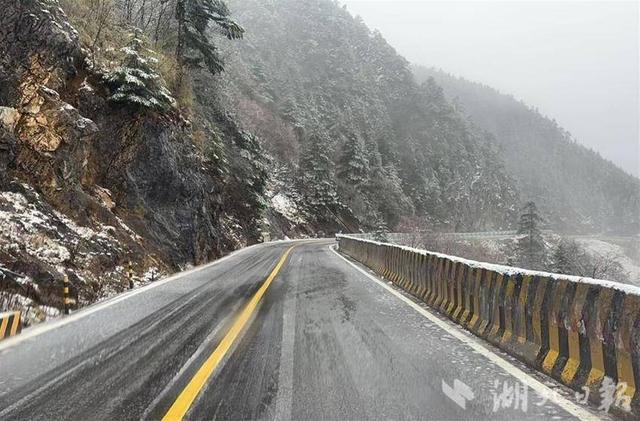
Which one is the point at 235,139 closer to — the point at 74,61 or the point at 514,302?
the point at 74,61

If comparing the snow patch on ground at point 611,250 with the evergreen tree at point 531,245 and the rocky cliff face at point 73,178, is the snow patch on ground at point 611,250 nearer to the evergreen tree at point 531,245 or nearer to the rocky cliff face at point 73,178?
the evergreen tree at point 531,245

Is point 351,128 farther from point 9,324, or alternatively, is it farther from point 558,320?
point 558,320

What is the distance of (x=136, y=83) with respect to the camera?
647 inches

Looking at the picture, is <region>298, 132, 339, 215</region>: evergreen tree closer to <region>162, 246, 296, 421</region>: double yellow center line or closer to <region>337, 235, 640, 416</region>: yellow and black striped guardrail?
<region>162, 246, 296, 421</region>: double yellow center line

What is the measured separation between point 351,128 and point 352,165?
15.5 meters

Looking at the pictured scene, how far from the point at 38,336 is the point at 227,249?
2058cm

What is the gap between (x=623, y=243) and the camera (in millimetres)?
105062

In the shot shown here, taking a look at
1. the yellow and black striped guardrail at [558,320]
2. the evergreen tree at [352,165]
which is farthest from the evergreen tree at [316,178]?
the yellow and black striped guardrail at [558,320]

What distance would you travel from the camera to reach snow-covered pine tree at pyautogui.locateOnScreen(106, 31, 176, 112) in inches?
638

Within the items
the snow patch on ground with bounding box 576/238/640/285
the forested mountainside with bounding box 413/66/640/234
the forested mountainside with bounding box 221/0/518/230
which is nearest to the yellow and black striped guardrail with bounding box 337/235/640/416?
the forested mountainside with bounding box 221/0/518/230

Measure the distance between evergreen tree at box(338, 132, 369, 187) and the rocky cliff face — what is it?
151ft

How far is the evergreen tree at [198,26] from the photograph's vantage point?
24.8 m

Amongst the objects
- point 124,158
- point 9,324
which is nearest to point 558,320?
point 9,324

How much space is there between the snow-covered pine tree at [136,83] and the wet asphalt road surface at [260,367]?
952 centimetres
